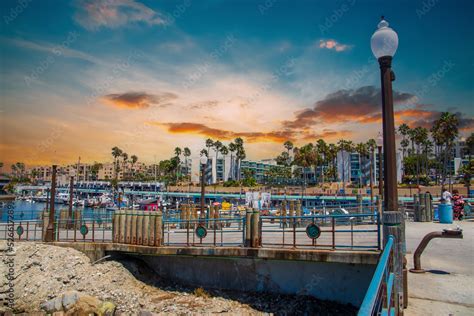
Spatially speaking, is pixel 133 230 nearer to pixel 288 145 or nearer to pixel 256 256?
pixel 256 256

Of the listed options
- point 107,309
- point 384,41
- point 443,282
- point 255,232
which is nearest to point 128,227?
point 107,309

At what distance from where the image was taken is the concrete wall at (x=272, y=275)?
11430mm

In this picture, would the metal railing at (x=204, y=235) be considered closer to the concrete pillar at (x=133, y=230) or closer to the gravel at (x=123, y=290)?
the concrete pillar at (x=133, y=230)

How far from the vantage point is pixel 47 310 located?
1455 centimetres

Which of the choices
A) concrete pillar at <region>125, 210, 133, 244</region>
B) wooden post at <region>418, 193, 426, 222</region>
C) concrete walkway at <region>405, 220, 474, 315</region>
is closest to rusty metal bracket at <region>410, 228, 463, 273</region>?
concrete walkway at <region>405, 220, 474, 315</region>

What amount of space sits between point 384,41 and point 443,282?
6.50 m

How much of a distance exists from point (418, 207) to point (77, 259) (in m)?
20.7

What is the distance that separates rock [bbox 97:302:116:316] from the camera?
1350 centimetres

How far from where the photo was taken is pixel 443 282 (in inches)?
351

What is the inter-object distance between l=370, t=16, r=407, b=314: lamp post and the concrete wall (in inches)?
187

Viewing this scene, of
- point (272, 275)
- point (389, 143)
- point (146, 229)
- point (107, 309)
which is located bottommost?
point (107, 309)

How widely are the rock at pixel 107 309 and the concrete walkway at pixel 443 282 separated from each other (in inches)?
432

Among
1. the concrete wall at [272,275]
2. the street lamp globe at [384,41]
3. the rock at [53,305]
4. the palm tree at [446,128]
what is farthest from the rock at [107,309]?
the palm tree at [446,128]

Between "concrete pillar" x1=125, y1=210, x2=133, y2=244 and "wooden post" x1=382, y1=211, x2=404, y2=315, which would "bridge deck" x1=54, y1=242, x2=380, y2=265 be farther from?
"wooden post" x1=382, y1=211, x2=404, y2=315
